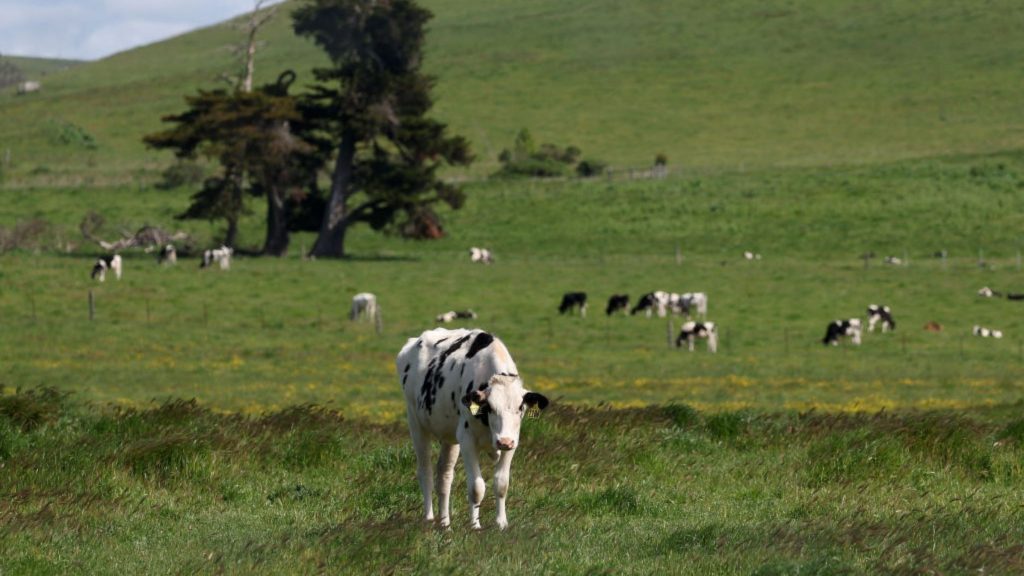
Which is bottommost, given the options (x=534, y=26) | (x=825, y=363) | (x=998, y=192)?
(x=825, y=363)

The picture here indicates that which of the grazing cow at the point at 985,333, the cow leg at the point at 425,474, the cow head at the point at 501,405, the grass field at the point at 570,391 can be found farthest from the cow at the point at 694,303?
the cow head at the point at 501,405

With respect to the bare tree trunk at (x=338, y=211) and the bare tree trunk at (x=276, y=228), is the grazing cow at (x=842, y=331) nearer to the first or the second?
the bare tree trunk at (x=338, y=211)

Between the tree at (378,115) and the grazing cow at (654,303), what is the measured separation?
678 inches

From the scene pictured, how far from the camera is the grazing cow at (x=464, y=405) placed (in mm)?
11328

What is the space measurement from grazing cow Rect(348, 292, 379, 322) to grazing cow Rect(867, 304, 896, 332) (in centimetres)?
1568

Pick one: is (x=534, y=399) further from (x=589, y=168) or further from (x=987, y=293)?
(x=589, y=168)

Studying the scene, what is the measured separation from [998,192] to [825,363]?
49660 mm

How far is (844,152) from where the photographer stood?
105m

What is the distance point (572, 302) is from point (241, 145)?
21382mm

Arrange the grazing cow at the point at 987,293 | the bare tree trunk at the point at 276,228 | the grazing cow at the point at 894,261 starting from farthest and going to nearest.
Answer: the bare tree trunk at the point at 276,228 → the grazing cow at the point at 894,261 → the grazing cow at the point at 987,293

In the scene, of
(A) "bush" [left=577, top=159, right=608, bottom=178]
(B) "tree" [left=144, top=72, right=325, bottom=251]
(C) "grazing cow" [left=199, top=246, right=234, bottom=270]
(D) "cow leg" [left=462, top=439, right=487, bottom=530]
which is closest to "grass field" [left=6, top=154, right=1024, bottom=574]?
(D) "cow leg" [left=462, top=439, right=487, bottom=530]

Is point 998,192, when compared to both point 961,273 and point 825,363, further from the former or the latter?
→ point 825,363

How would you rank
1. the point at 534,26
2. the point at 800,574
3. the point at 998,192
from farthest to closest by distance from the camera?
the point at 534,26 → the point at 998,192 → the point at 800,574

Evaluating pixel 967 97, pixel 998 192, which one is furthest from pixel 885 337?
pixel 967 97
